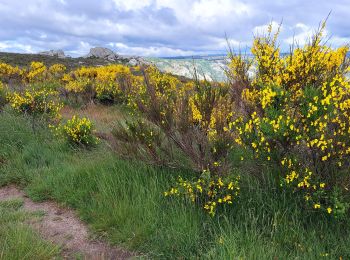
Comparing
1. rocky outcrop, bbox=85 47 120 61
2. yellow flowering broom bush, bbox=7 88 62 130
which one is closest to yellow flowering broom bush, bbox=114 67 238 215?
yellow flowering broom bush, bbox=7 88 62 130

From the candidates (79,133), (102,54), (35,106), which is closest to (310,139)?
(79,133)

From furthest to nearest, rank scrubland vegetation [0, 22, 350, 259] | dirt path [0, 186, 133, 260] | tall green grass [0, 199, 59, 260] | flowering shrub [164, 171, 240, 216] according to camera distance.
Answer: flowering shrub [164, 171, 240, 216], dirt path [0, 186, 133, 260], scrubland vegetation [0, 22, 350, 259], tall green grass [0, 199, 59, 260]

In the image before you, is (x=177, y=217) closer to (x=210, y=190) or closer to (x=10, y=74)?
(x=210, y=190)

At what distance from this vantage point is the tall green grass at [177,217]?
3.27 meters

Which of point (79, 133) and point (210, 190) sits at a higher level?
point (79, 133)

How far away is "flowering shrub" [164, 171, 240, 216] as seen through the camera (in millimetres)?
3727

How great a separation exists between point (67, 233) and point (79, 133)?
303cm

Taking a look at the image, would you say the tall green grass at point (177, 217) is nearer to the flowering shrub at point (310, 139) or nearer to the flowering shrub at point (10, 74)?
the flowering shrub at point (310, 139)

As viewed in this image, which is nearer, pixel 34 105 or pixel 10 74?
pixel 34 105

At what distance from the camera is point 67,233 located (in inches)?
158

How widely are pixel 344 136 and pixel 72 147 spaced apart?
4.87 metres

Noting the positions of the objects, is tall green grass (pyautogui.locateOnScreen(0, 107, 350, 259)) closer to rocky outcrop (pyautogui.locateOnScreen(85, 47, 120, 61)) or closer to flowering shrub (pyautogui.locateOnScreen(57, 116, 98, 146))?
flowering shrub (pyautogui.locateOnScreen(57, 116, 98, 146))

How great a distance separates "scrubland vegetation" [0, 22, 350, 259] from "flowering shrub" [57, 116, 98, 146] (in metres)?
0.89

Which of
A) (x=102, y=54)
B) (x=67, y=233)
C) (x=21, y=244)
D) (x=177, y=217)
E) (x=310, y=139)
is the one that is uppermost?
(x=102, y=54)
